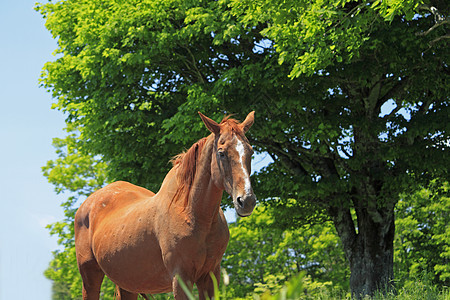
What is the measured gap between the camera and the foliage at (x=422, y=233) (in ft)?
97.2

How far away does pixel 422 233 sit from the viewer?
30.3 m

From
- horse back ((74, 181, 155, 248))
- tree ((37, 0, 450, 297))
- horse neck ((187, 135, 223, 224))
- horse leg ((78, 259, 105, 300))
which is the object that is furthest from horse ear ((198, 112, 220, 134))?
tree ((37, 0, 450, 297))

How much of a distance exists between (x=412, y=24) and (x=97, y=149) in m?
11.1

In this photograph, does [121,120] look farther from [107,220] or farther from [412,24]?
[107,220]

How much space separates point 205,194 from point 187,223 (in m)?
0.31

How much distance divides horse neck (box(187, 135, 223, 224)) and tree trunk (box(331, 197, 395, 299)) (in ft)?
42.4

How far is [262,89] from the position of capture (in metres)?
15.4

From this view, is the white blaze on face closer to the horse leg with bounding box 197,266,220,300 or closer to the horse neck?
the horse neck

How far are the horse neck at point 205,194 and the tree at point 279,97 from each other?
774 cm

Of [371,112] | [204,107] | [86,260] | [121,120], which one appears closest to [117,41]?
[121,120]

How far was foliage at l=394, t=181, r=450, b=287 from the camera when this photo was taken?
2962 cm

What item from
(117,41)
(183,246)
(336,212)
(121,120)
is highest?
(117,41)

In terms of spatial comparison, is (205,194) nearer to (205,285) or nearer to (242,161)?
(242,161)

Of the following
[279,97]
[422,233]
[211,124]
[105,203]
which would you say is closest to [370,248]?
[279,97]
